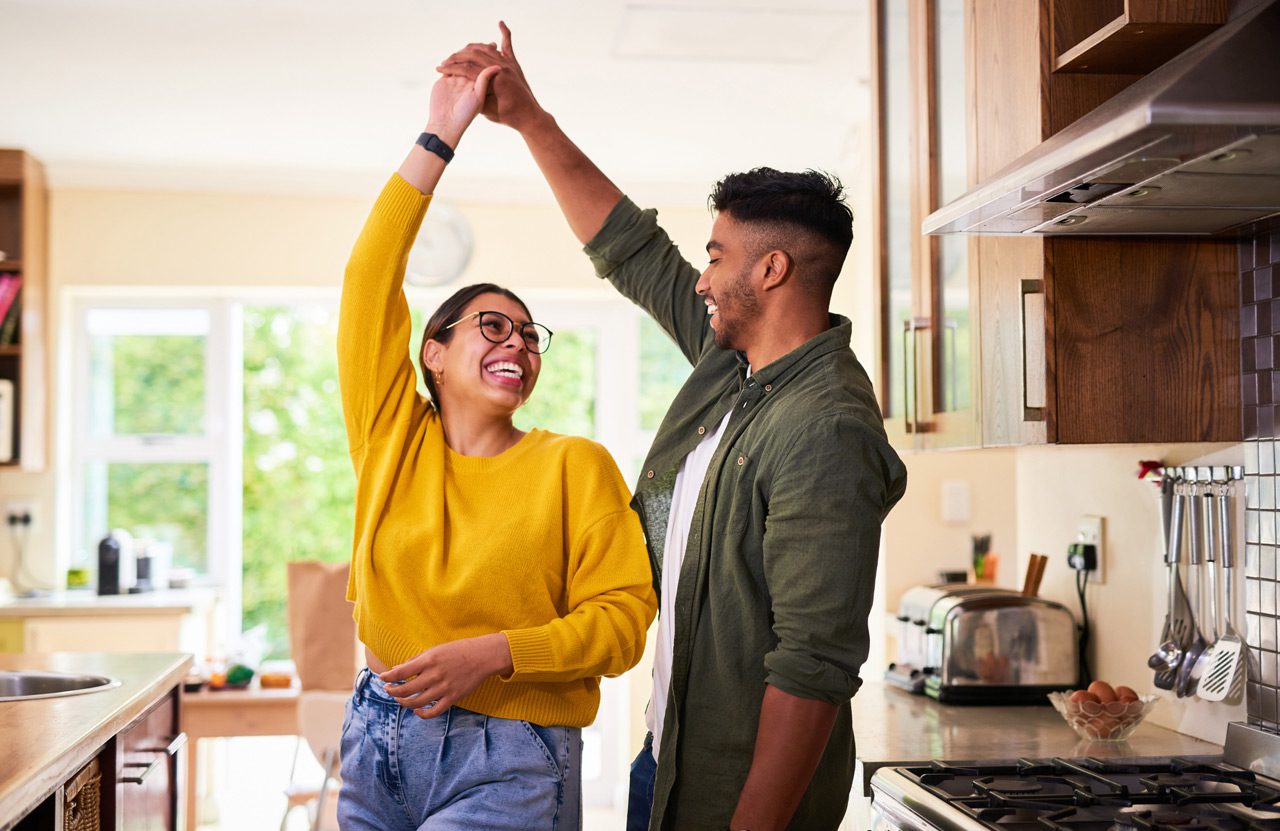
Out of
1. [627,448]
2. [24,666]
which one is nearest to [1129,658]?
[24,666]

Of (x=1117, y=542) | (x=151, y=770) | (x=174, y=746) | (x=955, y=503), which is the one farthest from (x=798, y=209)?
(x=955, y=503)

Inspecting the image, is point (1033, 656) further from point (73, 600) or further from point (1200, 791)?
point (73, 600)

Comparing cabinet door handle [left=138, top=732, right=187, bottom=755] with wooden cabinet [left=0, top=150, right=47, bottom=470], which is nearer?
cabinet door handle [left=138, top=732, right=187, bottom=755]

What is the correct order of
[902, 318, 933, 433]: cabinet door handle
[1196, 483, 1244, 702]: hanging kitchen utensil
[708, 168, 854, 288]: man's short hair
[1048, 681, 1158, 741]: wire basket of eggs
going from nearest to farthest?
1. [708, 168, 854, 288]: man's short hair
2. [1196, 483, 1244, 702]: hanging kitchen utensil
3. [1048, 681, 1158, 741]: wire basket of eggs
4. [902, 318, 933, 433]: cabinet door handle

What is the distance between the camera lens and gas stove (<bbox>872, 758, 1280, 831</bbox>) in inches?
61.1

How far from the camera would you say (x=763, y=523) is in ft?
5.22

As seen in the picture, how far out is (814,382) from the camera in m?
1.63

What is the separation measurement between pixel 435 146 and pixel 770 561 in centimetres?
74

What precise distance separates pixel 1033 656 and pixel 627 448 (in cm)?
327

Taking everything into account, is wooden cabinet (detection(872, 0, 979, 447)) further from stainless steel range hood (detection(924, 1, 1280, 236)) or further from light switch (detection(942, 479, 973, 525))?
light switch (detection(942, 479, 973, 525))

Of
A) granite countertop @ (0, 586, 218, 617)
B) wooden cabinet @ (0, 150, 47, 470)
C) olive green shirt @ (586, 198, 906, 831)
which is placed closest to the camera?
olive green shirt @ (586, 198, 906, 831)

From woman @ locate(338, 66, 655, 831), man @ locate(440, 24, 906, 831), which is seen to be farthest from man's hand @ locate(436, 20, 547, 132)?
woman @ locate(338, 66, 655, 831)

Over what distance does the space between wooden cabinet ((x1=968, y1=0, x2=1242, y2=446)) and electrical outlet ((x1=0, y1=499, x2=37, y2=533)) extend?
448 centimetres

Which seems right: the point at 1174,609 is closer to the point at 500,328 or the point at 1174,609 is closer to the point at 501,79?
the point at 500,328
